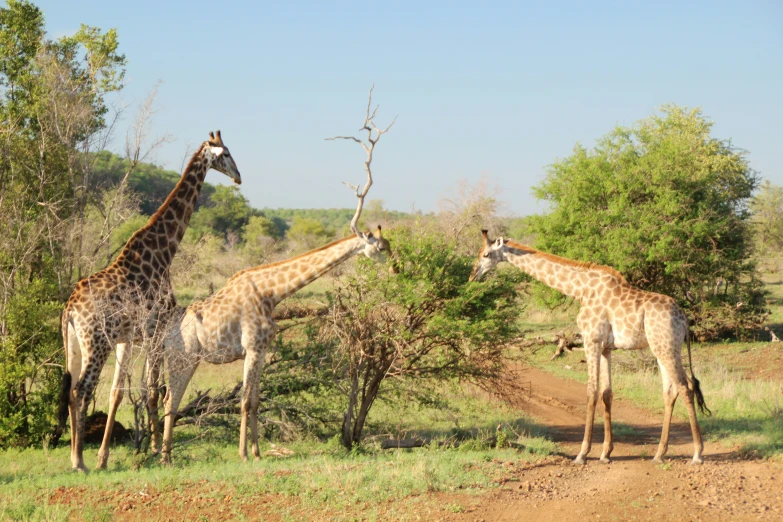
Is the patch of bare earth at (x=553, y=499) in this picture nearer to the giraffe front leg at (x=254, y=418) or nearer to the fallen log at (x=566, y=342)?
the giraffe front leg at (x=254, y=418)

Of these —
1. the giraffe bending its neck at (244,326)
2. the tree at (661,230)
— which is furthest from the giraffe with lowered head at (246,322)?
the tree at (661,230)

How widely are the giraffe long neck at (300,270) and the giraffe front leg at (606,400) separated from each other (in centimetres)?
Answer: 343

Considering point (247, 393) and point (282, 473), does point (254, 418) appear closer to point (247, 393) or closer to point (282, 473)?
point (247, 393)

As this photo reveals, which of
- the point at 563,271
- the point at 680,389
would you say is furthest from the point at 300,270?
the point at 680,389

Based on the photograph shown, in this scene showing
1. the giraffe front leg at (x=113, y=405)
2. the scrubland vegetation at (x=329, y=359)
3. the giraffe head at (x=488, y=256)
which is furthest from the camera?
the giraffe head at (x=488, y=256)

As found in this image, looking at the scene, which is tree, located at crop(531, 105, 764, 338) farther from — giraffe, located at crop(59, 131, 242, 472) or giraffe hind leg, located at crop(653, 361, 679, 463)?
giraffe, located at crop(59, 131, 242, 472)

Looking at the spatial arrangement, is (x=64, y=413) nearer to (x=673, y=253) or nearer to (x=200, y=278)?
(x=673, y=253)

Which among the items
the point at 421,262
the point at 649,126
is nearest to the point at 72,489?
the point at 421,262

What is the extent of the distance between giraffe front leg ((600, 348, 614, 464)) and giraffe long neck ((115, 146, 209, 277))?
577 centimetres

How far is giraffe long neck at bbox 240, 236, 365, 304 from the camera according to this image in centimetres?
1062

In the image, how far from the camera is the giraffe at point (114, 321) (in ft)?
32.3

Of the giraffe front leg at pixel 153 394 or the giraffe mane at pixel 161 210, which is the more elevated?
the giraffe mane at pixel 161 210

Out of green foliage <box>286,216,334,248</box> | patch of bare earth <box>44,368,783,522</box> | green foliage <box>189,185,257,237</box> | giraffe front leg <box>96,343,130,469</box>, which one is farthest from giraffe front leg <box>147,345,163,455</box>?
green foliage <box>189,185,257,237</box>

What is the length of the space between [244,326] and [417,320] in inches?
91.9
